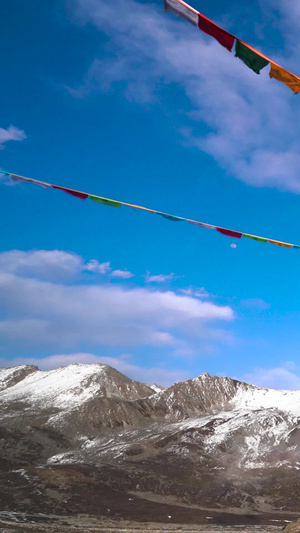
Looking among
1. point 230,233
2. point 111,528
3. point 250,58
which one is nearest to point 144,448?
point 111,528

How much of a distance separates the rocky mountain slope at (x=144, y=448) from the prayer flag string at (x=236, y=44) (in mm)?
66819

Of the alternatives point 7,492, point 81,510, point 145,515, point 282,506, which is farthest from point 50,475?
point 282,506

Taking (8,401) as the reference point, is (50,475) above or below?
below

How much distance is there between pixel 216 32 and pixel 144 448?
361 feet

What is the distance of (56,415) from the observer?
426 ft

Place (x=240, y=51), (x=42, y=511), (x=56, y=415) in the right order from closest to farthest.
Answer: (x=240, y=51), (x=42, y=511), (x=56, y=415)

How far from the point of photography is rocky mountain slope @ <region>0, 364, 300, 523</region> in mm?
72500

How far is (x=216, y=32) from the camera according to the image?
9625mm

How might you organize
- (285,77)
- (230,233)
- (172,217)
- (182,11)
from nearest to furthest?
(182,11) → (285,77) → (172,217) → (230,233)

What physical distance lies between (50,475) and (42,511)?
1713cm

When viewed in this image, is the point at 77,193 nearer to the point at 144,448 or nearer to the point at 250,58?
the point at 250,58

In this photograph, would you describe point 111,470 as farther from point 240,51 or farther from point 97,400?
point 240,51

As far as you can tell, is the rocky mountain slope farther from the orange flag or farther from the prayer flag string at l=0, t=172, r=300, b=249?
the orange flag

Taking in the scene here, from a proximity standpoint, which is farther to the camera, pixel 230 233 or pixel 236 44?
pixel 230 233
